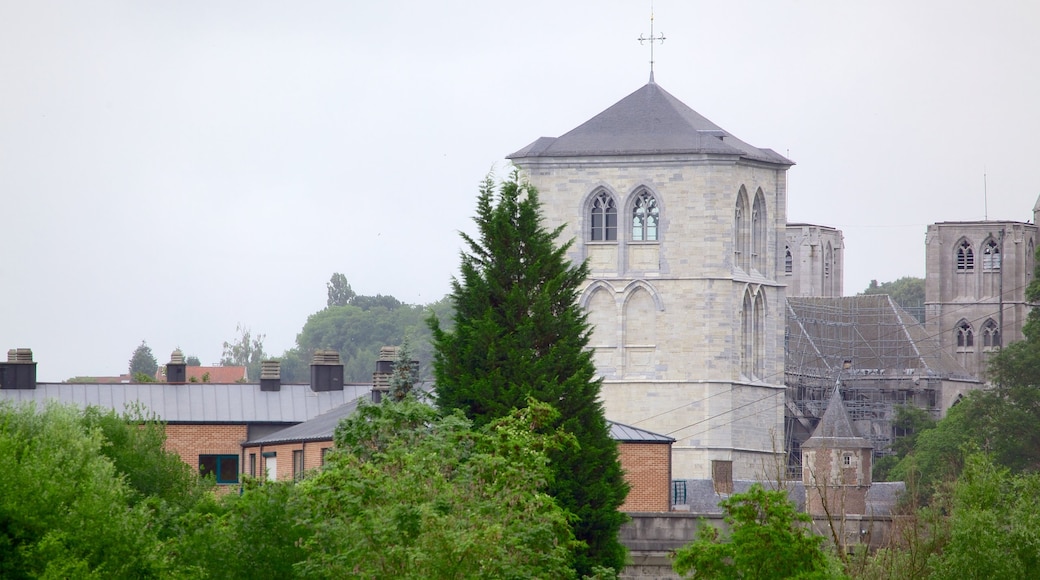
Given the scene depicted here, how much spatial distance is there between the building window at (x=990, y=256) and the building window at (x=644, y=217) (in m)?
71.3

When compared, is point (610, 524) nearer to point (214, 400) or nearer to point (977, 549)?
point (977, 549)

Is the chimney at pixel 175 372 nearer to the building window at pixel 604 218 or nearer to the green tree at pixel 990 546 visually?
the building window at pixel 604 218

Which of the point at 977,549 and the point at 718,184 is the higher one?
the point at 718,184

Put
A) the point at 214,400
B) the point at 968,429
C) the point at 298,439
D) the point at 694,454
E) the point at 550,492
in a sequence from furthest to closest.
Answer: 1. the point at 968,429
2. the point at 694,454
3. the point at 214,400
4. the point at 298,439
5. the point at 550,492

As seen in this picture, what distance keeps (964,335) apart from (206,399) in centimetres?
8712

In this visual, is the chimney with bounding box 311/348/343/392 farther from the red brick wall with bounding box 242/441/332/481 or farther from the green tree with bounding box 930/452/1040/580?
the green tree with bounding box 930/452/1040/580

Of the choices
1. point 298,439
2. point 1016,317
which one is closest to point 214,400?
point 298,439

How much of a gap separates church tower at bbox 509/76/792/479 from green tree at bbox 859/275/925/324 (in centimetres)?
7822

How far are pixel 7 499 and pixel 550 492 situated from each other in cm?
873

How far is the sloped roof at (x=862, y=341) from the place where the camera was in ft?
394

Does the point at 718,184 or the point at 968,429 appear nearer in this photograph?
the point at 718,184

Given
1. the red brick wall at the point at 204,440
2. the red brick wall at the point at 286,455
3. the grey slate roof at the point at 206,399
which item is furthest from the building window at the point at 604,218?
the red brick wall at the point at 286,455

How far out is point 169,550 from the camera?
30422 mm

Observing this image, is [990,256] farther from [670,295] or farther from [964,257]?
[670,295]
